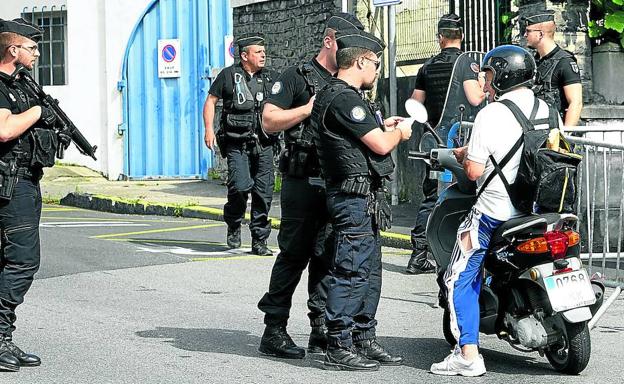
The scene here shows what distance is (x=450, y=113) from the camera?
32.7 feet

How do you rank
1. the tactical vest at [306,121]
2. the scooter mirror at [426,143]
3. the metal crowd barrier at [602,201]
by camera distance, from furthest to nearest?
the scooter mirror at [426,143], the metal crowd barrier at [602,201], the tactical vest at [306,121]

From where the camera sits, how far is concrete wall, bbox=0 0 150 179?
19531 millimetres

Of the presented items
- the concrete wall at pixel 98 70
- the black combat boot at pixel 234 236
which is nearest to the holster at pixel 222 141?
the black combat boot at pixel 234 236

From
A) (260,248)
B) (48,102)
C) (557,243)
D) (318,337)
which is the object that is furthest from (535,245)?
(260,248)

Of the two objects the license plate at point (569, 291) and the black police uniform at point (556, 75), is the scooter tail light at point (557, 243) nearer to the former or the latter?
the license plate at point (569, 291)

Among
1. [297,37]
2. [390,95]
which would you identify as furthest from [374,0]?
[297,37]

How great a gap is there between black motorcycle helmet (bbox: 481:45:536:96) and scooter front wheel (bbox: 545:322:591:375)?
133cm

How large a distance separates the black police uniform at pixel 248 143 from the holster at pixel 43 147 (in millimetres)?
4590

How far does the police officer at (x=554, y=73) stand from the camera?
9.38m

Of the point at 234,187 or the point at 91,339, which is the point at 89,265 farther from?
the point at 91,339

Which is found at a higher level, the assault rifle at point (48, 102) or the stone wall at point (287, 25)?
the stone wall at point (287, 25)

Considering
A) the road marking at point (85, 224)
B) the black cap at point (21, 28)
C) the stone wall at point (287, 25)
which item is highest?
the stone wall at point (287, 25)

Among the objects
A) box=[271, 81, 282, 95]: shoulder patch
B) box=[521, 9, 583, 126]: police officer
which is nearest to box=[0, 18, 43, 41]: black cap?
box=[271, 81, 282, 95]: shoulder patch

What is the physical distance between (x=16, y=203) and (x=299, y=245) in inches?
65.1
